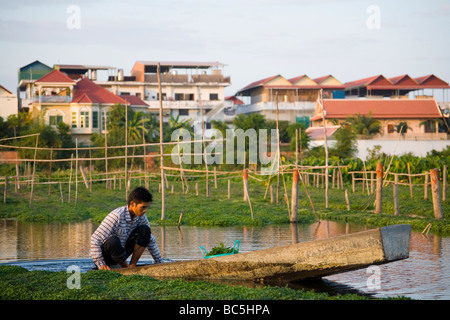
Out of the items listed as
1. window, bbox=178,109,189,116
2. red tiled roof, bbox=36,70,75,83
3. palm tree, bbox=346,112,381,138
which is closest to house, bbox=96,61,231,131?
window, bbox=178,109,189,116

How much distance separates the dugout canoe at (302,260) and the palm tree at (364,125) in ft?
87.5

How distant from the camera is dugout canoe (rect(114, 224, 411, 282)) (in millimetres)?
6707

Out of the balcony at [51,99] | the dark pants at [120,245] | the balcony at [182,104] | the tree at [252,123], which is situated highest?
the balcony at [182,104]

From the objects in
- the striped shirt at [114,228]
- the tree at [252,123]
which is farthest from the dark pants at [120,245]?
the tree at [252,123]

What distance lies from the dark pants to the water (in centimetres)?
75

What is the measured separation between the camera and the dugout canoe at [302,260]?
22.0 ft

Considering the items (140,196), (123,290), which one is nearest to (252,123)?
(140,196)

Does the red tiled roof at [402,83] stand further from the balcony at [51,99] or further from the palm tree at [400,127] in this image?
the balcony at [51,99]

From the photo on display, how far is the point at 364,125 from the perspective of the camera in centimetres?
3375

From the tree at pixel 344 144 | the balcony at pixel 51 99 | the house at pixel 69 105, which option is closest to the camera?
the tree at pixel 344 144

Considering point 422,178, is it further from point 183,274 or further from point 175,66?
point 175,66

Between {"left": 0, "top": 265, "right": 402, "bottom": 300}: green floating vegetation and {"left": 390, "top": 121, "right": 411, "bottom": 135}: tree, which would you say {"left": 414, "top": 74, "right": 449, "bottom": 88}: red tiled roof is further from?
{"left": 0, "top": 265, "right": 402, "bottom": 300}: green floating vegetation

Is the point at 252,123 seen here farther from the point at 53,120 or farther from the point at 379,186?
the point at 379,186

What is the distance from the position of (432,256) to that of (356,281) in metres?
2.58
